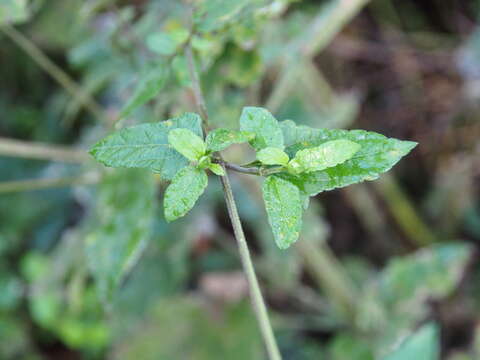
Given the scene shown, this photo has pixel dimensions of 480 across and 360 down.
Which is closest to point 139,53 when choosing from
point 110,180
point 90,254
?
point 110,180

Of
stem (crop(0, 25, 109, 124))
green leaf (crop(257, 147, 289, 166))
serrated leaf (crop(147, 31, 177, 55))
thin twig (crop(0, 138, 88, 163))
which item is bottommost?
green leaf (crop(257, 147, 289, 166))

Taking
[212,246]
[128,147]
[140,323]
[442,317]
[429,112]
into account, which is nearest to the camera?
[128,147]

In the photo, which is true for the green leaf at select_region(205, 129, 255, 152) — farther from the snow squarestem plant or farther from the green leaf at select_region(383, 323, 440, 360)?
the green leaf at select_region(383, 323, 440, 360)

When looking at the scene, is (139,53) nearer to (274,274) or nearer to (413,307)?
(274,274)

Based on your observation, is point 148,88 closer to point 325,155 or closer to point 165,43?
point 165,43

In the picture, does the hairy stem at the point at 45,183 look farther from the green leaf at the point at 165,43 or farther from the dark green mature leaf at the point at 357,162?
the dark green mature leaf at the point at 357,162

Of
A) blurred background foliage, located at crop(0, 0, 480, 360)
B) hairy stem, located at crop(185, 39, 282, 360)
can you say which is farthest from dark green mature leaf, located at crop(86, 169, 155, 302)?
hairy stem, located at crop(185, 39, 282, 360)
